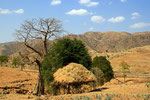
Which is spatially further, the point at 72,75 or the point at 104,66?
the point at 104,66

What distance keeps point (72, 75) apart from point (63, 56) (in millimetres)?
2174

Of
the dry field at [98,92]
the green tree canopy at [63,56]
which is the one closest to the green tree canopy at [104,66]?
the dry field at [98,92]

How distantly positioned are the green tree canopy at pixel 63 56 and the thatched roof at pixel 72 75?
2.51ft

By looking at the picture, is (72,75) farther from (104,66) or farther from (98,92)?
(104,66)

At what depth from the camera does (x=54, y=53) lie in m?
15.0

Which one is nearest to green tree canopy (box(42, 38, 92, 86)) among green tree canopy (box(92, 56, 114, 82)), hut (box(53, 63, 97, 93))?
hut (box(53, 63, 97, 93))

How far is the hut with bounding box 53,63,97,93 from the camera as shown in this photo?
13344 millimetres

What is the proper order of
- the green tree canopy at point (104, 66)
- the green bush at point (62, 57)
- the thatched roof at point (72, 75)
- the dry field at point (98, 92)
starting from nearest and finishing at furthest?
1. the dry field at point (98, 92)
2. the thatched roof at point (72, 75)
3. the green bush at point (62, 57)
4. the green tree canopy at point (104, 66)

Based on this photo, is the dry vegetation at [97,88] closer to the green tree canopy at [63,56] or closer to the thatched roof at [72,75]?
the thatched roof at [72,75]

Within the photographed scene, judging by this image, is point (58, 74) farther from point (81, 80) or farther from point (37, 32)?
point (37, 32)

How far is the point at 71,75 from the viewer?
1348 cm

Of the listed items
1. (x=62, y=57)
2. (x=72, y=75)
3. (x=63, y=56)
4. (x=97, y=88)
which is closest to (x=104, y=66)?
(x=97, y=88)

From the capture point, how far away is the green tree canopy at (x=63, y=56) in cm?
1463

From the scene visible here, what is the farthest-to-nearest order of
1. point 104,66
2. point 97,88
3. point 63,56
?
point 104,66, point 97,88, point 63,56
